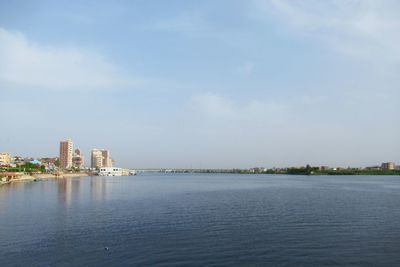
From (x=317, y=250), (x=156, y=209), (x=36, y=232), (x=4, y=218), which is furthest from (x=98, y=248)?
(x=156, y=209)

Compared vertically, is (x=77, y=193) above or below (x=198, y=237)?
above

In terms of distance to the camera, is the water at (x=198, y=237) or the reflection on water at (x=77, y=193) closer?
the water at (x=198, y=237)

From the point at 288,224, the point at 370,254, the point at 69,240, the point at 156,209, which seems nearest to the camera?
the point at 370,254

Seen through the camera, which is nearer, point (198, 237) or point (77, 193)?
point (198, 237)

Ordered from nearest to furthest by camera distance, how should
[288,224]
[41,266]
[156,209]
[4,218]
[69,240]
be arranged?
1. [41,266]
2. [69,240]
3. [288,224]
4. [4,218]
5. [156,209]

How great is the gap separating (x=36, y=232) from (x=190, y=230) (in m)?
14.9

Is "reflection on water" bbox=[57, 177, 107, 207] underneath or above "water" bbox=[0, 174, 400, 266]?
above

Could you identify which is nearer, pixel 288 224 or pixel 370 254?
pixel 370 254

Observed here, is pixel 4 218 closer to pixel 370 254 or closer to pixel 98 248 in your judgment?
pixel 98 248

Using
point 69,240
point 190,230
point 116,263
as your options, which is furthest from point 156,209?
point 116,263

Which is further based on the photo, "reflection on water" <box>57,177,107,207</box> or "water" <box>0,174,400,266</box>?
"reflection on water" <box>57,177,107,207</box>

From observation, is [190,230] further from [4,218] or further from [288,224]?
[4,218]

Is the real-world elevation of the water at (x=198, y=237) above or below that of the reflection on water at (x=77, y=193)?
below

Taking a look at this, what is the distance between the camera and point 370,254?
28781mm
